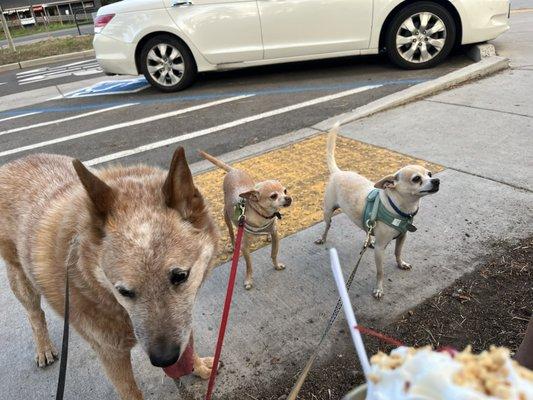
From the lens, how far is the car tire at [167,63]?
7.68 meters

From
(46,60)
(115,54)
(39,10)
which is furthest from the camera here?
(39,10)

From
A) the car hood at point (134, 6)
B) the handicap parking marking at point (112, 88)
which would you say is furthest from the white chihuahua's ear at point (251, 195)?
the handicap parking marking at point (112, 88)

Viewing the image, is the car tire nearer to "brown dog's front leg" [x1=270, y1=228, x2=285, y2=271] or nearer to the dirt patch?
"brown dog's front leg" [x1=270, y1=228, x2=285, y2=271]

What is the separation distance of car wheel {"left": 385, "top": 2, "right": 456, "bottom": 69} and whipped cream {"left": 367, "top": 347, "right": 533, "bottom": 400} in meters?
7.40

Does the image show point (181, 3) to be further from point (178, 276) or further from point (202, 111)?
point (178, 276)

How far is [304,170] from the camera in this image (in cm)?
455

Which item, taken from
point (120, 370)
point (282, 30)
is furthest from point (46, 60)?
point (120, 370)

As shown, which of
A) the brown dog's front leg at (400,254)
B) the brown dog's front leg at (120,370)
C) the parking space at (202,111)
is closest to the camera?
the brown dog's front leg at (120,370)

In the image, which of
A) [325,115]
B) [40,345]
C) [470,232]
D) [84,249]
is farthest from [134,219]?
[325,115]

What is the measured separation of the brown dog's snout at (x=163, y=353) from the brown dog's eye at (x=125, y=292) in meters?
0.22

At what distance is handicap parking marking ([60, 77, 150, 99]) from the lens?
9212 millimetres

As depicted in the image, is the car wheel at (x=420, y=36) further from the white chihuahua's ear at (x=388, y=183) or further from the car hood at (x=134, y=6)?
the white chihuahua's ear at (x=388, y=183)

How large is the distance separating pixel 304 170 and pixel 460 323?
242 centimetres

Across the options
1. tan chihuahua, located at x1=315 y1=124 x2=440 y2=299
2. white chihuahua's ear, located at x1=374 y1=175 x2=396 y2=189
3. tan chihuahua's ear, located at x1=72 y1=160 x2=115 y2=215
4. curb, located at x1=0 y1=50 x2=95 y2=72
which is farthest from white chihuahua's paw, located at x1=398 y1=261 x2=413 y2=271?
curb, located at x1=0 y1=50 x2=95 y2=72
